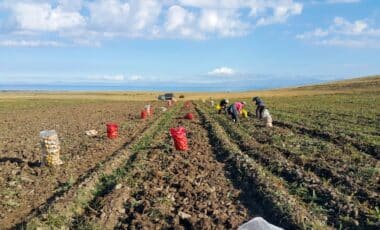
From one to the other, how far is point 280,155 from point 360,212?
532cm

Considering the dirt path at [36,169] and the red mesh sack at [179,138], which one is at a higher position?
the red mesh sack at [179,138]

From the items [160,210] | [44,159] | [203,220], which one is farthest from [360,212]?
[44,159]

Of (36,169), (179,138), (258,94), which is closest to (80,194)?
(36,169)

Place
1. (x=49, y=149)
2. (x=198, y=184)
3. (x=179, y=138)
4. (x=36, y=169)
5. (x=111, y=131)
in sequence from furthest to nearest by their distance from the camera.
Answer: (x=111, y=131)
(x=179, y=138)
(x=49, y=149)
(x=36, y=169)
(x=198, y=184)

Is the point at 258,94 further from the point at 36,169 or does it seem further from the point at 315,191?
the point at 315,191

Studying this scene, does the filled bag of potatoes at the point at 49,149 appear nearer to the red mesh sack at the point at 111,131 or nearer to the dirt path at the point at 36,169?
the dirt path at the point at 36,169

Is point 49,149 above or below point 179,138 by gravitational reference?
above

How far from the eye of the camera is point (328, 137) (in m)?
17.5

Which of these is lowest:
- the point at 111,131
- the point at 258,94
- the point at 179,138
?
the point at 258,94

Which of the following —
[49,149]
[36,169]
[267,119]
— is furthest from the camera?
[267,119]

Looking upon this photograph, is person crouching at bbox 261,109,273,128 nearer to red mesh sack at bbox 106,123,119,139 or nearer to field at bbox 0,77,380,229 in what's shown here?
field at bbox 0,77,380,229

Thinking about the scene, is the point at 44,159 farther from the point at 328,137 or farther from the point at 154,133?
the point at 328,137

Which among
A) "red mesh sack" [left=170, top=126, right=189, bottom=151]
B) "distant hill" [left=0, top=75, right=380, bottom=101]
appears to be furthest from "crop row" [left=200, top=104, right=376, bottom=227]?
"distant hill" [left=0, top=75, right=380, bottom=101]

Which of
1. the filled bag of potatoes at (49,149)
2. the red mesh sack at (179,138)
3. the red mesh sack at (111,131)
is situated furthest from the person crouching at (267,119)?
the filled bag of potatoes at (49,149)
